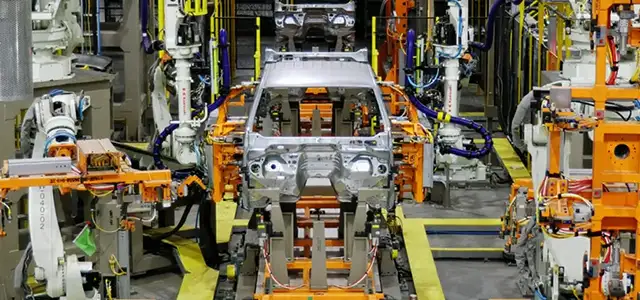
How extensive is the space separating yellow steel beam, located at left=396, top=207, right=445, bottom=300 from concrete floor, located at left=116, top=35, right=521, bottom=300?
120mm

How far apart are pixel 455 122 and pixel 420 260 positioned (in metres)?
1.76

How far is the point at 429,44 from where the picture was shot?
51.3ft

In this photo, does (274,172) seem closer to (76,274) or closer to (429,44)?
(76,274)

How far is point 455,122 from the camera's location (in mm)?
13828

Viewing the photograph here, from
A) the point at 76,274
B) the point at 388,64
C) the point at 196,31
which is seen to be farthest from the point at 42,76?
the point at 388,64

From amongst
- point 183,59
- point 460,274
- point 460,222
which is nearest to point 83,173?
point 460,274

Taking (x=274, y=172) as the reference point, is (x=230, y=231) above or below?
below

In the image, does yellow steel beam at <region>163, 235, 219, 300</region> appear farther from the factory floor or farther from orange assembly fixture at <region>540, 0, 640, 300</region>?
orange assembly fixture at <region>540, 0, 640, 300</region>

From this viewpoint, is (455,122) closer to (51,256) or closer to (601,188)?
(601,188)

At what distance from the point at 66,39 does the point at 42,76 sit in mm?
485

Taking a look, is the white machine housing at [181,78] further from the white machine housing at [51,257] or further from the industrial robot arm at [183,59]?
the white machine housing at [51,257]

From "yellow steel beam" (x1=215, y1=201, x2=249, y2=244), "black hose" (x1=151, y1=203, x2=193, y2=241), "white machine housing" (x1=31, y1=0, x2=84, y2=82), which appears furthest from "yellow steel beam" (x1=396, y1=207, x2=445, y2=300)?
"white machine housing" (x1=31, y1=0, x2=84, y2=82)

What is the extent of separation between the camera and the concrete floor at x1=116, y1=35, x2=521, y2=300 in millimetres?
12055

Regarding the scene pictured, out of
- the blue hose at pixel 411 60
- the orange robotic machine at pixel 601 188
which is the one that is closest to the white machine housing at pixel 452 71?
the blue hose at pixel 411 60
